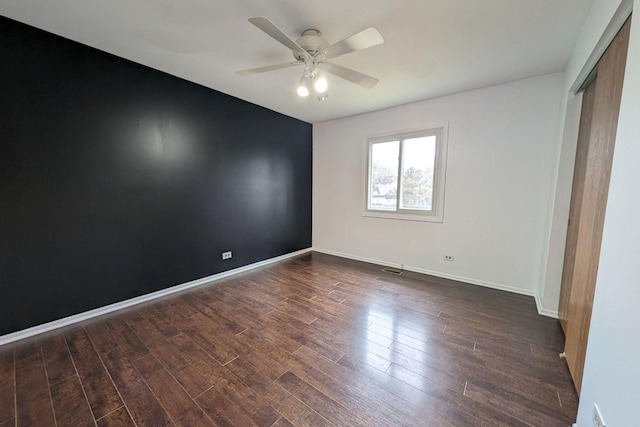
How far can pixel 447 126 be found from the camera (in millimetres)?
3311

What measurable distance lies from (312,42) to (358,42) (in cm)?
48

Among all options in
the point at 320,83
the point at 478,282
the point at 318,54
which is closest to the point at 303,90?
the point at 320,83

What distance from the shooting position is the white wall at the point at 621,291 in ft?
2.90

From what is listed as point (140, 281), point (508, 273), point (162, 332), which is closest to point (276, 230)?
point (140, 281)

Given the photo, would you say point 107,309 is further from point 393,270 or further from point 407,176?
point 407,176

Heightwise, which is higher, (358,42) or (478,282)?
(358,42)

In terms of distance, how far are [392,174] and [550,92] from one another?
2.03 meters

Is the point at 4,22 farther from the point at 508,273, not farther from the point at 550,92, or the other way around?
the point at 508,273

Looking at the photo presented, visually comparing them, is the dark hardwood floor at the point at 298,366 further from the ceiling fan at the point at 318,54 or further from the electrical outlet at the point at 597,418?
the ceiling fan at the point at 318,54

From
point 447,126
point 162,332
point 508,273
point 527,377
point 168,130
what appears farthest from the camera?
A: point 447,126

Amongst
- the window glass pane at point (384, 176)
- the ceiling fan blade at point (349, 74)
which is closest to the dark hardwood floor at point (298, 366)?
the window glass pane at point (384, 176)

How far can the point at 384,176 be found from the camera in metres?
4.09

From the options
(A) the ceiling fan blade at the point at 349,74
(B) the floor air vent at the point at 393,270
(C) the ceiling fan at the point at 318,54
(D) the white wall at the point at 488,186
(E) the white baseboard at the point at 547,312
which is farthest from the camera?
(B) the floor air vent at the point at 393,270

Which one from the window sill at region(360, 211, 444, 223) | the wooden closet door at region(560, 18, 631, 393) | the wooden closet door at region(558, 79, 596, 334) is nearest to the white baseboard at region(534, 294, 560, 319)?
the wooden closet door at region(558, 79, 596, 334)
